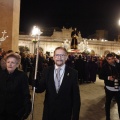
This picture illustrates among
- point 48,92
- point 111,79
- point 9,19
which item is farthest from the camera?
point 9,19

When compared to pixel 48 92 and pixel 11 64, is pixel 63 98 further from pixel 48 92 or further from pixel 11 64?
pixel 11 64

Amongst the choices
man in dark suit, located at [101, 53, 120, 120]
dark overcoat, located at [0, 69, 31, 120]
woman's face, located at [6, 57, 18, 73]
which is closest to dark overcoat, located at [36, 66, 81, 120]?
dark overcoat, located at [0, 69, 31, 120]

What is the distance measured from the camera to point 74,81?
4.32 m

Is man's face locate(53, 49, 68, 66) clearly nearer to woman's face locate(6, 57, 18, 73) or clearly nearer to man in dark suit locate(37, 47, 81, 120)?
man in dark suit locate(37, 47, 81, 120)

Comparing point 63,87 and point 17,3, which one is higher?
point 17,3

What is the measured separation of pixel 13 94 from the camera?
418cm

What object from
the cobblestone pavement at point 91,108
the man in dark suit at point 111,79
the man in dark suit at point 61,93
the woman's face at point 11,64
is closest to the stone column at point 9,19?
the cobblestone pavement at point 91,108

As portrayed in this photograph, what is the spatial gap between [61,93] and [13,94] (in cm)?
73

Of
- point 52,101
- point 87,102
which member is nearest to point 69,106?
point 52,101

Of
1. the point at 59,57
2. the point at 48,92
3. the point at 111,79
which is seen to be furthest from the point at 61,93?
the point at 111,79

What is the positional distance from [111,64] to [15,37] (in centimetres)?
1087

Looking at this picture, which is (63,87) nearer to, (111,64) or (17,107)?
(17,107)

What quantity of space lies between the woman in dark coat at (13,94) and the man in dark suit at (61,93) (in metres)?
0.34

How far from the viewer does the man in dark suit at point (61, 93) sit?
13.8 feet
